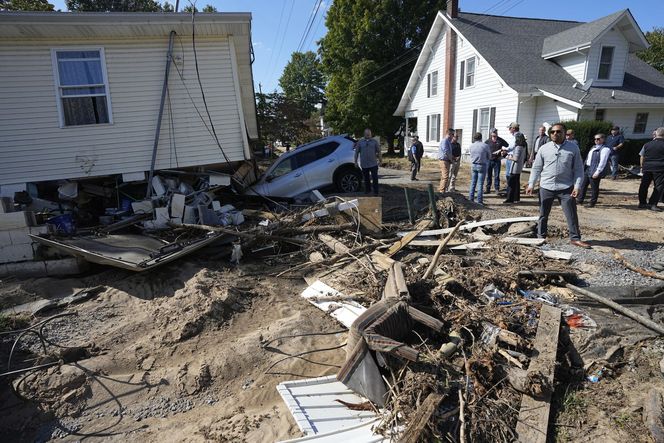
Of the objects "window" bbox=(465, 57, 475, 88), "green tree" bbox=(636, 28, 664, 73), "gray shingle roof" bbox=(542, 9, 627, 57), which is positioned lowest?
"window" bbox=(465, 57, 475, 88)

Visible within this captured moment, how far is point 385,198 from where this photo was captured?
10227 millimetres

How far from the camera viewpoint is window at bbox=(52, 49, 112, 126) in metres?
8.45

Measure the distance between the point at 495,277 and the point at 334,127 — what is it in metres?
26.4

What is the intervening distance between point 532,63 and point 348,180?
13234 millimetres

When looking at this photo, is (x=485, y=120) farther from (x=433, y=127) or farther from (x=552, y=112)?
(x=433, y=127)

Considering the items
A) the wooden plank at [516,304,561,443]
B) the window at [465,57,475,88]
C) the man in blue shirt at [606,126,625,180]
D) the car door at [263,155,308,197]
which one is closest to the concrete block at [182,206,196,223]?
the car door at [263,155,308,197]

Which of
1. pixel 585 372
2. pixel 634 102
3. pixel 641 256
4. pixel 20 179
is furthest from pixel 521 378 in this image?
pixel 634 102

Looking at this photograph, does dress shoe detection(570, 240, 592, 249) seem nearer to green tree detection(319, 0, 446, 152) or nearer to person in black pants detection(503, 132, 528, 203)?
person in black pants detection(503, 132, 528, 203)

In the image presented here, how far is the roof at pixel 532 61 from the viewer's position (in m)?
15.8

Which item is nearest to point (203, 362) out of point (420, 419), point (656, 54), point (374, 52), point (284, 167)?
point (420, 419)

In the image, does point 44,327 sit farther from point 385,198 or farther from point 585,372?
point 385,198

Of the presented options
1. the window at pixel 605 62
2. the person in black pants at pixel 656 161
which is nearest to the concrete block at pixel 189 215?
the person in black pants at pixel 656 161

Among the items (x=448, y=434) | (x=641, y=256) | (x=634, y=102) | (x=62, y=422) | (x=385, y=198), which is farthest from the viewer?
(x=634, y=102)

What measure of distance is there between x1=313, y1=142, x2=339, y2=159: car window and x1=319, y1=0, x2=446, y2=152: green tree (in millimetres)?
17794
